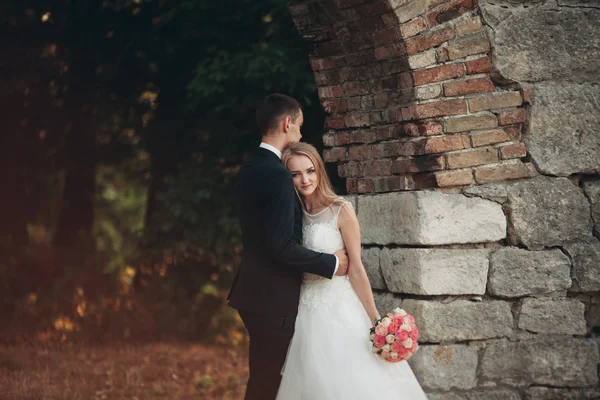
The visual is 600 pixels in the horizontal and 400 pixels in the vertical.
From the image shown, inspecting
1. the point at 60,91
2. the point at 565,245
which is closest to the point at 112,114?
the point at 60,91

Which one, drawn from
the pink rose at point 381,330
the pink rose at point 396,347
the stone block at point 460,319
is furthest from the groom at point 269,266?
the stone block at point 460,319

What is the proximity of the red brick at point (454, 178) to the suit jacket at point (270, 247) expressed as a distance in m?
0.81

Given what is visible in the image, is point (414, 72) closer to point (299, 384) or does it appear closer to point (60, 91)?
point (299, 384)

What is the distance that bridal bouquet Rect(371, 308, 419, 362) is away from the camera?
11.6 feet

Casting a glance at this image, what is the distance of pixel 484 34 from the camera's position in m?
4.24

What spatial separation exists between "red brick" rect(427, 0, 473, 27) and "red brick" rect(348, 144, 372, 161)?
2.54 feet

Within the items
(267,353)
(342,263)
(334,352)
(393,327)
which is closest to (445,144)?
(342,263)

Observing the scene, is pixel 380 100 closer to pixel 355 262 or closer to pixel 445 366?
pixel 355 262

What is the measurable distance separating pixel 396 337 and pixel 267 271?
0.68 metres

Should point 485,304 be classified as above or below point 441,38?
below

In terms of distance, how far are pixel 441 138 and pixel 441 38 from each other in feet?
1.70

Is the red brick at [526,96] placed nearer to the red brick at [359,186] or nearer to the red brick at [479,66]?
the red brick at [479,66]

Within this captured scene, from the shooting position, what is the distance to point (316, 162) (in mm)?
3939

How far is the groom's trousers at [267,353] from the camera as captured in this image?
3734 mm
